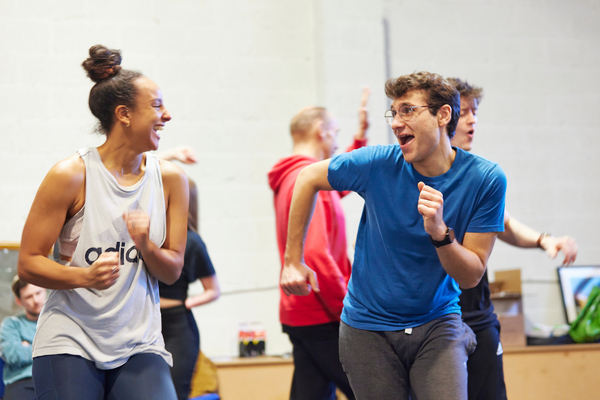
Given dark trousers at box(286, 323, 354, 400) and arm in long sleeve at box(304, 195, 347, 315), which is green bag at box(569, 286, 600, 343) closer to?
dark trousers at box(286, 323, 354, 400)

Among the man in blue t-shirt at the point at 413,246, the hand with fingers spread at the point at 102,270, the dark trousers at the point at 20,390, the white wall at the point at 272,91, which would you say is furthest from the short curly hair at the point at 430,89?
the dark trousers at the point at 20,390

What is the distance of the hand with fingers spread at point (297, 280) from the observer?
5.90ft

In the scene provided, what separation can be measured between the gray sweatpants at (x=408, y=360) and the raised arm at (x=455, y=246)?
17 cm

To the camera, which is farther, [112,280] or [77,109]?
[77,109]

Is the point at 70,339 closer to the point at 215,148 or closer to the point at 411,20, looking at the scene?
the point at 215,148

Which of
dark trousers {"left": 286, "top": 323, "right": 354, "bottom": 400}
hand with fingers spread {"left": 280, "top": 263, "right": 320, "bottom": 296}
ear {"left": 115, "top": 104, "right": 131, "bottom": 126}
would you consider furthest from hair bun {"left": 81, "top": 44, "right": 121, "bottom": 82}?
dark trousers {"left": 286, "top": 323, "right": 354, "bottom": 400}

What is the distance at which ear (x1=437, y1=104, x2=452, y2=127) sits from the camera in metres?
1.77

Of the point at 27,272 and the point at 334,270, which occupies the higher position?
the point at 27,272

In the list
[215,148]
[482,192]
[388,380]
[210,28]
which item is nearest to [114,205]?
[388,380]

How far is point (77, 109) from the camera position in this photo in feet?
12.7

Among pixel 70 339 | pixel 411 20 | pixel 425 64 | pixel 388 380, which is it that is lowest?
pixel 388 380

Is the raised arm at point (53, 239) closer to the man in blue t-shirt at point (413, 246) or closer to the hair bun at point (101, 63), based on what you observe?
the hair bun at point (101, 63)

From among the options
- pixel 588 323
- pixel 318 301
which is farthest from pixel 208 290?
pixel 588 323

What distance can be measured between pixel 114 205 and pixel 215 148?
7.87 feet
